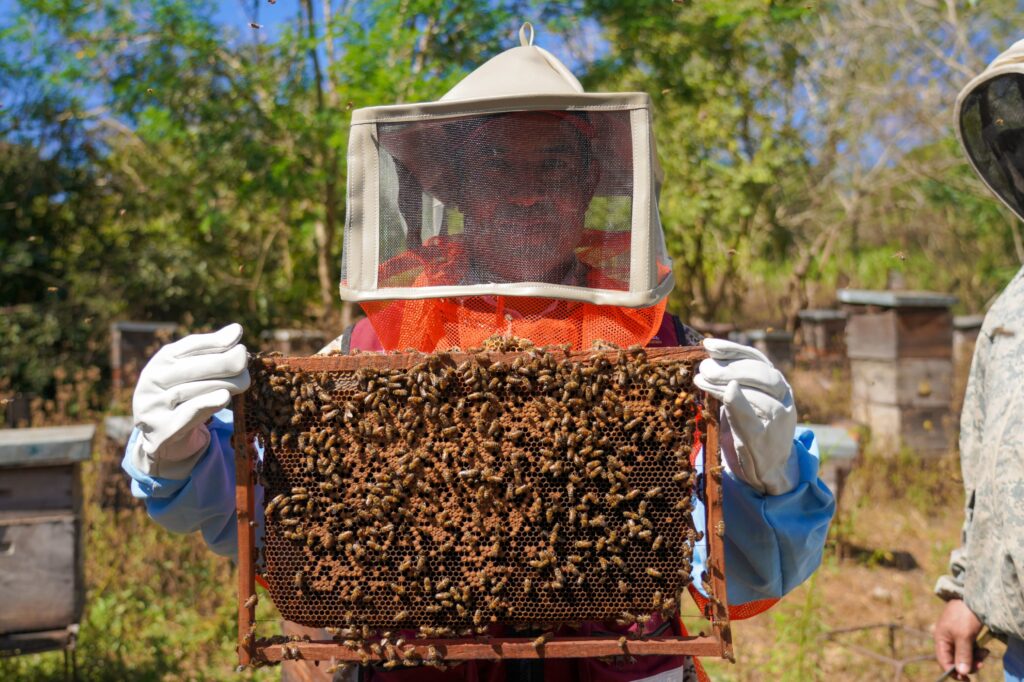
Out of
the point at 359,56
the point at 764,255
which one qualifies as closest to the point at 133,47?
the point at 359,56

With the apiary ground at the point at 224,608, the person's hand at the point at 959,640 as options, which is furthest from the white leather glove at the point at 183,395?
the apiary ground at the point at 224,608

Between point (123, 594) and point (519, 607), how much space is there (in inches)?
192

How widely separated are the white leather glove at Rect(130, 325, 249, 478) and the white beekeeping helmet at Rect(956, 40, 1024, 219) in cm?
250

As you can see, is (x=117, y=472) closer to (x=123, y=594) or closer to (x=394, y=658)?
(x=123, y=594)

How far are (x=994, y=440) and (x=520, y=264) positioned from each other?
160 centimetres

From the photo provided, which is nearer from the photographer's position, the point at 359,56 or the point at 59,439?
the point at 59,439

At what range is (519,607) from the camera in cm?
191

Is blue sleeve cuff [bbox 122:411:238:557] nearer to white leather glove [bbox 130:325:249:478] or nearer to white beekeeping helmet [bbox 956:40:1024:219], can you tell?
white leather glove [bbox 130:325:249:478]

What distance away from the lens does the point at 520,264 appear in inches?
87.8

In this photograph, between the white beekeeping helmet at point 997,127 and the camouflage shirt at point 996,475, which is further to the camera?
the white beekeeping helmet at point 997,127

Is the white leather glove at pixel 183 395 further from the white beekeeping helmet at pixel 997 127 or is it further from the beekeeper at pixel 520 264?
the white beekeeping helmet at pixel 997 127

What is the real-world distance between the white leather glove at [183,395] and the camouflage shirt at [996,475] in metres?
2.17

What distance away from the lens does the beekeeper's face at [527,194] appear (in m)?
2.23

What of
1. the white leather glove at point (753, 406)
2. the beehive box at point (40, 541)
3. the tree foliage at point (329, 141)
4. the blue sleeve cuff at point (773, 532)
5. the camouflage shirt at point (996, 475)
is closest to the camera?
the white leather glove at point (753, 406)
